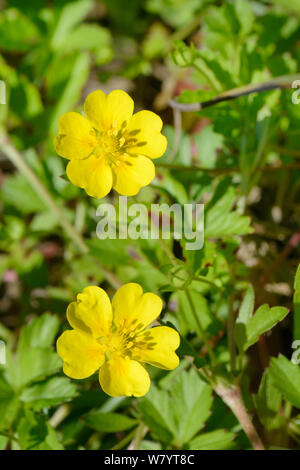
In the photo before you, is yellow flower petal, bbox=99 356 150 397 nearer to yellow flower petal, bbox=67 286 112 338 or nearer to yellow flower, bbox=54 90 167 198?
yellow flower petal, bbox=67 286 112 338

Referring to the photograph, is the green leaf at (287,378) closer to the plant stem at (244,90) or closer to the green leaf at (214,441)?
the green leaf at (214,441)

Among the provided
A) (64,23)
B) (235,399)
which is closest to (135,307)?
(235,399)

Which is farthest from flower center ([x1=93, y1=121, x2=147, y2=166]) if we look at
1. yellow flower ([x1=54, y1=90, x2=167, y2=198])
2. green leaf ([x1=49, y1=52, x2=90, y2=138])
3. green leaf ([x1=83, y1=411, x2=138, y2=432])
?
green leaf ([x1=49, y1=52, x2=90, y2=138])

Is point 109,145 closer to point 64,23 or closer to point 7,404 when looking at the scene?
point 7,404

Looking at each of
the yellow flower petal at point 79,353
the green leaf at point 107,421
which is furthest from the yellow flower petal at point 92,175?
the green leaf at point 107,421

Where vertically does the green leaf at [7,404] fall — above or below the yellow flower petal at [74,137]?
below
